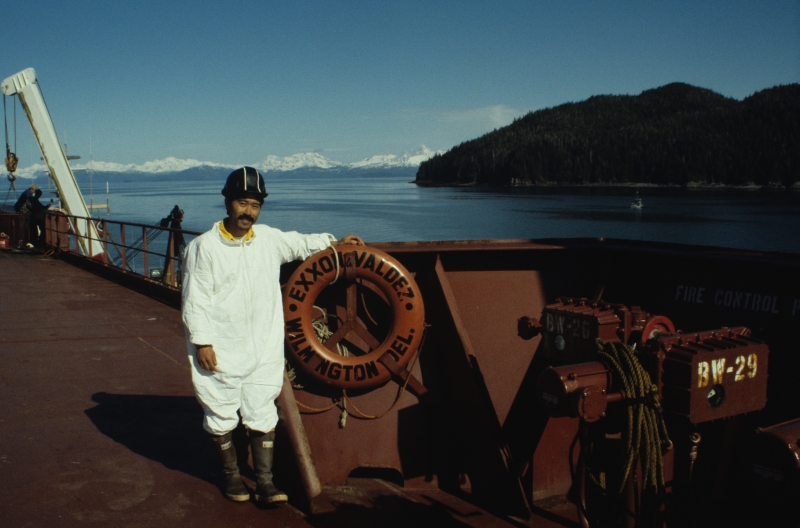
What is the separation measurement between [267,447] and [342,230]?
56.6 meters

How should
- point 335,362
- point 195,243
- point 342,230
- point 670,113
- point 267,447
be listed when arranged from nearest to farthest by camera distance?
point 195,243 < point 267,447 < point 335,362 < point 342,230 < point 670,113

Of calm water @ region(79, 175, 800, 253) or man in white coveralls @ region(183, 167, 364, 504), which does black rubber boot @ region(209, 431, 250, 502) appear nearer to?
man in white coveralls @ region(183, 167, 364, 504)

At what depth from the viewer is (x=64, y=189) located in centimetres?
2220

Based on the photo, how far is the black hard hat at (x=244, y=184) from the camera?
2.94 meters

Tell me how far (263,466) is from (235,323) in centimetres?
69

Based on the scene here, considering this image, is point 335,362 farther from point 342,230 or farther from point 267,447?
point 342,230

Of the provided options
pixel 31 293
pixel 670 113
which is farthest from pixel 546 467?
pixel 670 113

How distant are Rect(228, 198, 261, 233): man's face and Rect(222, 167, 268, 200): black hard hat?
0.03 metres

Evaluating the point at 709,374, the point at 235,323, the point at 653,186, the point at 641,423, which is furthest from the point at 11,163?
the point at 653,186

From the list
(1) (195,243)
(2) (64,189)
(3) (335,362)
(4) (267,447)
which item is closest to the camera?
(1) (195,243)

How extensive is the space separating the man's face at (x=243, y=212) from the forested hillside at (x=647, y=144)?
409 ft

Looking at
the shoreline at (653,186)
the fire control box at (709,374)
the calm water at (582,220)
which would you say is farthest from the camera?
the shoreline at (653,186)

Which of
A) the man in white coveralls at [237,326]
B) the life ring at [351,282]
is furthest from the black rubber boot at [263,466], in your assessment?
the life ring at [351,282]

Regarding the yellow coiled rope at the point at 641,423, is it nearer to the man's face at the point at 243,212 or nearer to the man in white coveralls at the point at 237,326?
the man in white coveralls at the point at 237,326
